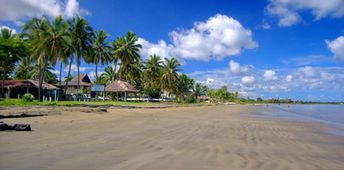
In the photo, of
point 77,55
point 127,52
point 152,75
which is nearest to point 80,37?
Result: point 77,55

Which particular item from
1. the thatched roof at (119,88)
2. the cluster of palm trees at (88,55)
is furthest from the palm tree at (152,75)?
the thatched roof at (119,88)

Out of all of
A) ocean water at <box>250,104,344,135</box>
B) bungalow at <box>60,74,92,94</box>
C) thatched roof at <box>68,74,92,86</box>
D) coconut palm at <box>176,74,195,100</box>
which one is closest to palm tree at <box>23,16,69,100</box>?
ocean water at <box>250,104,344,135</box>

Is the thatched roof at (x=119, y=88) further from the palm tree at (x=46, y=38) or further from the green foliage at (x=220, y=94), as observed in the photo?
the green foliage at (x=220, y=94)

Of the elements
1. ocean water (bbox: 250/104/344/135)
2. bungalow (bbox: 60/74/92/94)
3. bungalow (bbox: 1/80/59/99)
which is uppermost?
bungalow (bbox: 60/74/92/94)

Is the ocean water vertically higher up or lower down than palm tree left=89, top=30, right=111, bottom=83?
lower down

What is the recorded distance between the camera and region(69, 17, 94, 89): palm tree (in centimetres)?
4559

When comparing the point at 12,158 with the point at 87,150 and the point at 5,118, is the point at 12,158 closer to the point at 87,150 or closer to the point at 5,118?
the point at 87,150

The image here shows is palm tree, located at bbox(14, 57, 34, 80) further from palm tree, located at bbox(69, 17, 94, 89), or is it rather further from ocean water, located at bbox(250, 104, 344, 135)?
ocean water, located at bbox(250, 104, 344, 135)

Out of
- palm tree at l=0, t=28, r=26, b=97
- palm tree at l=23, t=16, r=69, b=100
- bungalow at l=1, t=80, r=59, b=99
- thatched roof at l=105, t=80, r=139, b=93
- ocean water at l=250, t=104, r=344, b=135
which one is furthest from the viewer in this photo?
thatched roof at l=105, t=80, r=139, b=93

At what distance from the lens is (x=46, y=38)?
39656 millimetres

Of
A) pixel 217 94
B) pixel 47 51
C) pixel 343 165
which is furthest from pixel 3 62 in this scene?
pixel 217 94

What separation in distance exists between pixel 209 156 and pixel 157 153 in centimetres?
101

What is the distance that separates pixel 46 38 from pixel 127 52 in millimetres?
19268

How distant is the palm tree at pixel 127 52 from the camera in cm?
5741
